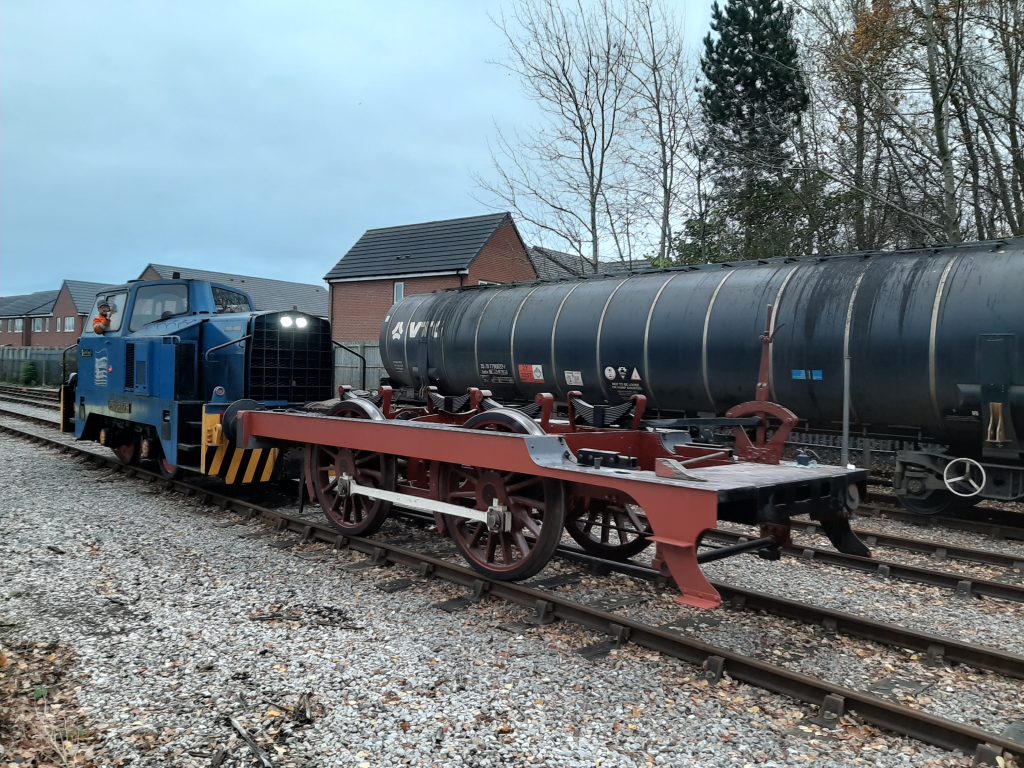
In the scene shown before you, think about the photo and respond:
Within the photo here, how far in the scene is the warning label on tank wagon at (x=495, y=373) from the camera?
492 inches

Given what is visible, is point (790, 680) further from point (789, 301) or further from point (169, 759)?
point (789, 301)

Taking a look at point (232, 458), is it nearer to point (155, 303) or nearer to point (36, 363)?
point (155, 303)

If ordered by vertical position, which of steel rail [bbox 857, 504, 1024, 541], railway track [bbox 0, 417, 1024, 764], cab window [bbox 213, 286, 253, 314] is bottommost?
steel rail [bbox 857, 504, 1024, 541]

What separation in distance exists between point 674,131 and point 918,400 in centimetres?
1605

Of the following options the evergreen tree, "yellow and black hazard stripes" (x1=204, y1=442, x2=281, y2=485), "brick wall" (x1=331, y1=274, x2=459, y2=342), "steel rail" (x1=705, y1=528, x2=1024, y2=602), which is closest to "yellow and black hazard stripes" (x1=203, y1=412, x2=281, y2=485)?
"yellow and black hazard stripes" (x1=204, y1=442, x2=281, y2=485)

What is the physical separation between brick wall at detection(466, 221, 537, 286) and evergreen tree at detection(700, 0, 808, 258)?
983cm

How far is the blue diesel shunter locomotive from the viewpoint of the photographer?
8.45 m

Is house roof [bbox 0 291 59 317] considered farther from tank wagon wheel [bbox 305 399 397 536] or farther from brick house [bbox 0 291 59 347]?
tank wagon wheel [bbox 305 399 397 536]

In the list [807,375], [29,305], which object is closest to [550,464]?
[807,375]

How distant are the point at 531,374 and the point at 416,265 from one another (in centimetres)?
2036

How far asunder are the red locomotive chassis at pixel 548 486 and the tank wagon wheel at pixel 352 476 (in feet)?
0.05

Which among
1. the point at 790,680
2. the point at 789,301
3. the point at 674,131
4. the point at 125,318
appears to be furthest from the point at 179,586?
the point at 674,131

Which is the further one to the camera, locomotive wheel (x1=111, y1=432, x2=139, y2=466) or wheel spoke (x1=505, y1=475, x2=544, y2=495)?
locomotive wheel (x1=111, y1=432, x2=139, y2=466)

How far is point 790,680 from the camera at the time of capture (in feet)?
12.7
